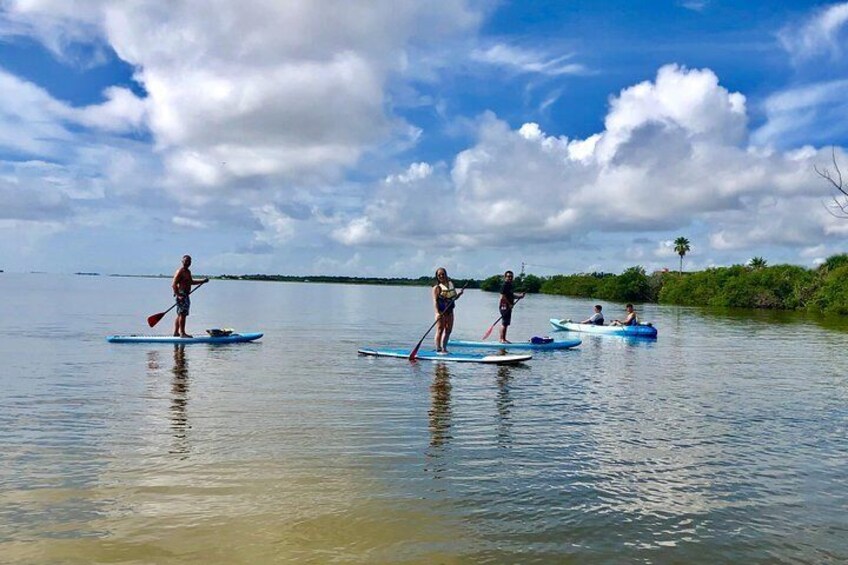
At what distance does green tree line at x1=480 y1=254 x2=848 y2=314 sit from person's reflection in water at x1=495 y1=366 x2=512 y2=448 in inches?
2170

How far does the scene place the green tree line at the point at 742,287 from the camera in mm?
73812

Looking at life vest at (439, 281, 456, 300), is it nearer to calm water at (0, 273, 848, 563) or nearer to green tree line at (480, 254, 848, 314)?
calm water at (0, 273, 848, 563)

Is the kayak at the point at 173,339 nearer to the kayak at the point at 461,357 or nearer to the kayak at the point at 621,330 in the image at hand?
the kayak at the point at 461,357

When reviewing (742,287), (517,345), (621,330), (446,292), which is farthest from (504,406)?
(742,287)

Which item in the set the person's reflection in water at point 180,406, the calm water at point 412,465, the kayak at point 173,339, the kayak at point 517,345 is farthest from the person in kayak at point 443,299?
the kayak at point 173,339

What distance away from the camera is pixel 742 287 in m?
85.8

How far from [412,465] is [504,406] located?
4465 millimetres

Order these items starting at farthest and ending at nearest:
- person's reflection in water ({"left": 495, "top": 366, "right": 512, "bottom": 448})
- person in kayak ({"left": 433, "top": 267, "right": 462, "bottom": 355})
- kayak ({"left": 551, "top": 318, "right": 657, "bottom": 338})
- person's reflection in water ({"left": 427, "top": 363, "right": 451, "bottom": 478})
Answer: kayak ({"left": 551, "top": 318, "right": 657, "bottom": 338}) < person in kayak ({"left": 433, "top": 267, "right": 462, "bottom": 355}) < person's reflection in water ({"left": 495, "top": 366, "right": 512, "bottom": 448}) < person's reflection in water ({"left": 427, "top": 363, "right": 451, "bottom": 478})

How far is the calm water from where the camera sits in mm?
6172

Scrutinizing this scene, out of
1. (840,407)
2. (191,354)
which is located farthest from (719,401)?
(191,354)

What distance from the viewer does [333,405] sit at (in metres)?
12.4

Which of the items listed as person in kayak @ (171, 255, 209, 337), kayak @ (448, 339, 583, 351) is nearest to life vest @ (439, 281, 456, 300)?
kayak @ (448, 339, 583, 351)

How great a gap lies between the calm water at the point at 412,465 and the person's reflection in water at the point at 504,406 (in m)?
0.07

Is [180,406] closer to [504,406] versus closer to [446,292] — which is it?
Result: [504,406]
